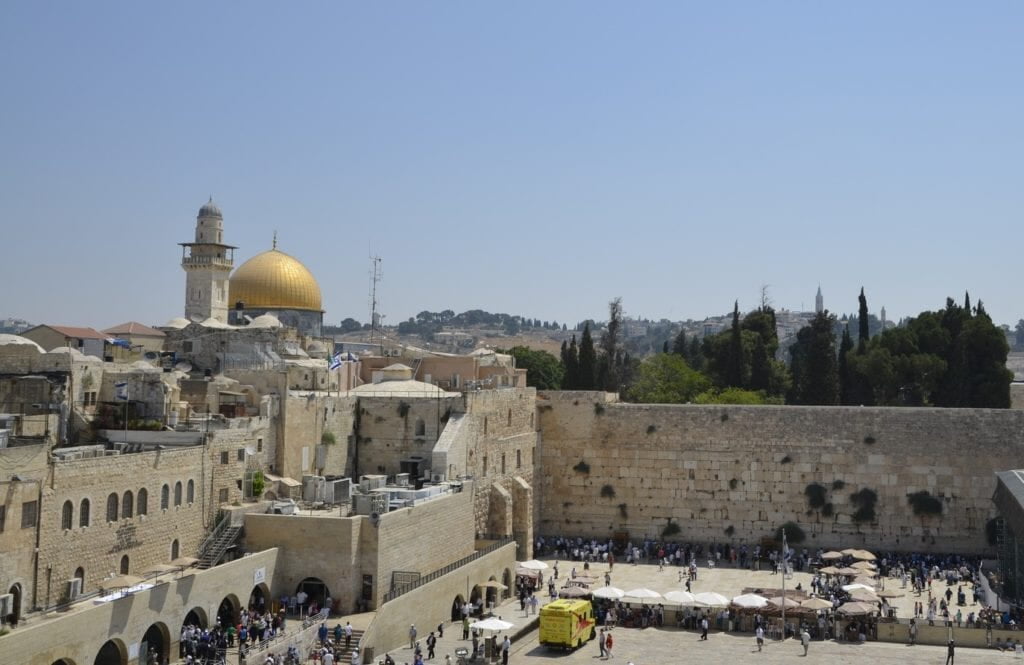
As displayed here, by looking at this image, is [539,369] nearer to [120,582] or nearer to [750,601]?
[750,601]

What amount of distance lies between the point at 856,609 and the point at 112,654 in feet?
55.2

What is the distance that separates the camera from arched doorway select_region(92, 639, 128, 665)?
20.0 meters

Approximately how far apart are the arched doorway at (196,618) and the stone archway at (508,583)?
10.5m

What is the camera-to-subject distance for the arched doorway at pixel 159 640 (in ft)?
69.2

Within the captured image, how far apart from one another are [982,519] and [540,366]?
35.3 metres

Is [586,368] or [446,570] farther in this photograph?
[586,368]

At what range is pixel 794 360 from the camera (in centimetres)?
5816

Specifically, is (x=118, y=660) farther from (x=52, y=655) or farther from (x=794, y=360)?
(x=794, y=360)

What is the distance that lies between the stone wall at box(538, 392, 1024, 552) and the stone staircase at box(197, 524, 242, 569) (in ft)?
49.3

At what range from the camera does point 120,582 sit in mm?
21469

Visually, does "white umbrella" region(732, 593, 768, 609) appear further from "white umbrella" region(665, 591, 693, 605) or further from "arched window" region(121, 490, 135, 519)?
"arched window" region(121, 490, 135, 519)

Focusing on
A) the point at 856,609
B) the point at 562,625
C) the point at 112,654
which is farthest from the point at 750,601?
the point at 112,654

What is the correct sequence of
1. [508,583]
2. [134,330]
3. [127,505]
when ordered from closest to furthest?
[127,505] < [508,583] < [134,330]

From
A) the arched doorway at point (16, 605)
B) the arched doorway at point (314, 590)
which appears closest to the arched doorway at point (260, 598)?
the arched doorway at point (314, 590)
